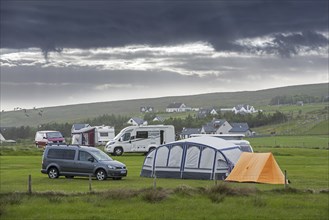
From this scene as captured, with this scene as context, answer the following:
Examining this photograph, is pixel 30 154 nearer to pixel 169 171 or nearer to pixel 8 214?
pixel 169 171

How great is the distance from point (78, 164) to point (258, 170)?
10.7 metres

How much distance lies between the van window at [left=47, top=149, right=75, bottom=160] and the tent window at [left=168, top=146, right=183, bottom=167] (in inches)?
237

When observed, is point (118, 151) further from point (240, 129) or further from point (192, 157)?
point (240, 129)

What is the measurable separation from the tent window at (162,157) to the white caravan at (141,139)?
21528 mm

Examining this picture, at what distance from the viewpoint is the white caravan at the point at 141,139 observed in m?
58.7

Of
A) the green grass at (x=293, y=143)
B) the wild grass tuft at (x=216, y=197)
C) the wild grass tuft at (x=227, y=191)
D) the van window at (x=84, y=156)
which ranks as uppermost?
the van window at (x=84, y=156)

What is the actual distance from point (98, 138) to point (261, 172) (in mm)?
56723

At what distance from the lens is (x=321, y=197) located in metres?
25.3

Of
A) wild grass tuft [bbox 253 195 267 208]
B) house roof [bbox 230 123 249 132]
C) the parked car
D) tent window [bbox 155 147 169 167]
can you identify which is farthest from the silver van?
house roof [bbox 230 123 249 132]

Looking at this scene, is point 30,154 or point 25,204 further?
point 30,154

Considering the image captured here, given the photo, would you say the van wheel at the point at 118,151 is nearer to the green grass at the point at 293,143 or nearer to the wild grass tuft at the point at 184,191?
the green grass at the point at 293,143

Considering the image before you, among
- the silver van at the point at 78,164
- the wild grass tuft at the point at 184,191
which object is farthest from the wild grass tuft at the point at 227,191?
the silver van at the point at 78,164

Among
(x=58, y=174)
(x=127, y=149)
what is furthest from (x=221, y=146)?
(x=127, y=149)

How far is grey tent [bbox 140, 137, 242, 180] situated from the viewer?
1366 inches
